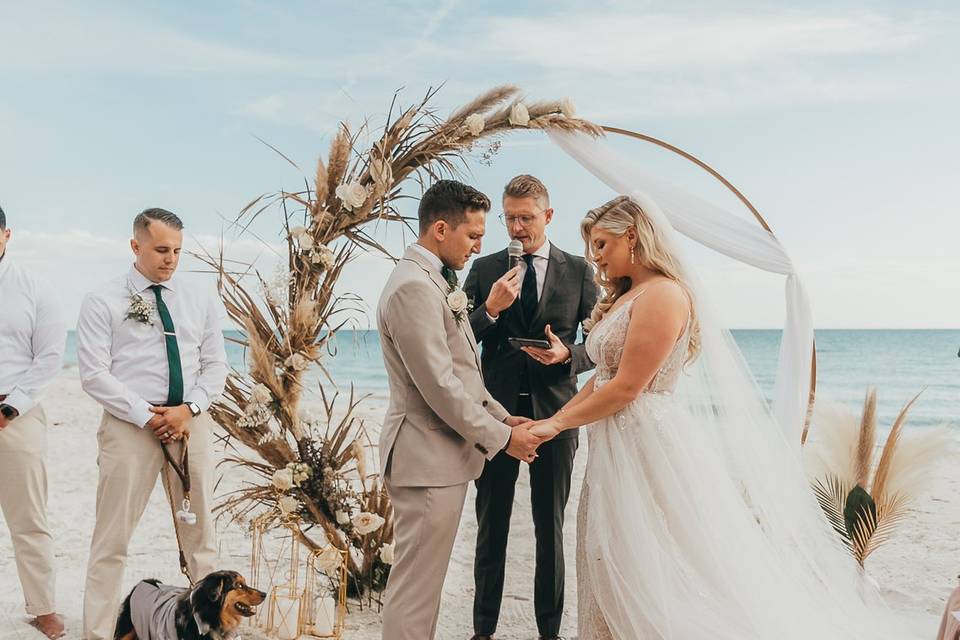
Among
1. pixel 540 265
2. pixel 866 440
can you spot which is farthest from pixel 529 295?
pixel 866 440

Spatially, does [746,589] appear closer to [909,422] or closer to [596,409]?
[596,409]

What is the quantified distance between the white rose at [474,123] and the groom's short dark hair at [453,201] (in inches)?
41.9

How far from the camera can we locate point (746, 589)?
3332mm

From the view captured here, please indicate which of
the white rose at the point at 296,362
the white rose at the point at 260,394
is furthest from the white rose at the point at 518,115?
the white rose at the point at 260,394

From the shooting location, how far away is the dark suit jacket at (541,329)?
4108 mm

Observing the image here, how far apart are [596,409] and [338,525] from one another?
187cm

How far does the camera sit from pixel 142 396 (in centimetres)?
393

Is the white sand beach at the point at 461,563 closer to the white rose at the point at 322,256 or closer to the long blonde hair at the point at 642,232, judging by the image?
the white rose at the point at 322,256

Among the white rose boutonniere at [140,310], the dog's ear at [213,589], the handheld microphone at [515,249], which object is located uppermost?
the handheld microphone at [515,249]

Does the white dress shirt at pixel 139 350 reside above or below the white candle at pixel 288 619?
above

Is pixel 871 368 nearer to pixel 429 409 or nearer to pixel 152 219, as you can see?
pixel 429 409

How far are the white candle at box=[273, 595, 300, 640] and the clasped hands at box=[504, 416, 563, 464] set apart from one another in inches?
64.6

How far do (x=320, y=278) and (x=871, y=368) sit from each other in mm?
30189

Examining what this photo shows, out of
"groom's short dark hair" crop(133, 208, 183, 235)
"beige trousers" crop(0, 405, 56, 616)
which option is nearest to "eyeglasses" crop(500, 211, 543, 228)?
"groom's short dark hair" crop(133, 208, 183, 235)
